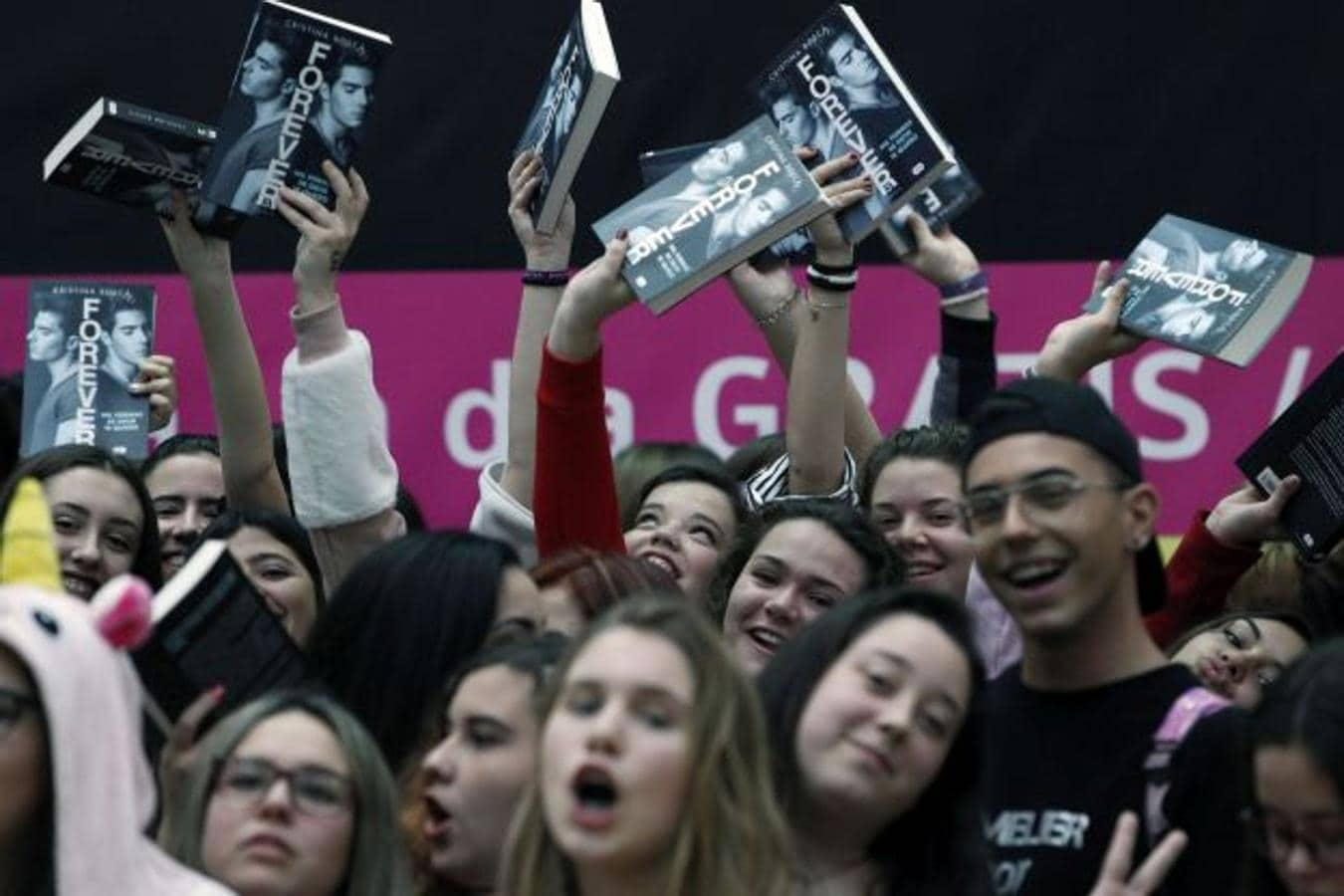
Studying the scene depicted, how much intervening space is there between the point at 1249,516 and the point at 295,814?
7.93ft

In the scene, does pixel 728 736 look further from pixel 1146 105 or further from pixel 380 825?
pixel 1146 105

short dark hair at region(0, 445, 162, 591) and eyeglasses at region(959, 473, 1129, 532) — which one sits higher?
short dark hair at region(0, 445, 162, 591)

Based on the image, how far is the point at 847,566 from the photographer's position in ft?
21.0

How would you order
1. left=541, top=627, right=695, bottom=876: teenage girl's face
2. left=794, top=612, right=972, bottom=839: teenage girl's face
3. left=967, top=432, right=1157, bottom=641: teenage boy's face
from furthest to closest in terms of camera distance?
left=967, top=432, right=1157, bottom=641: teenage boy's face < left=794, top=612, right=972, bottom=839: teenage girl's face < left=541, top=627, right=695, bottom=876: teenage girl's face

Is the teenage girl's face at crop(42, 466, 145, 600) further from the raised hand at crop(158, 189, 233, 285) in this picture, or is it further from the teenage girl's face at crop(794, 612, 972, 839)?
the teenage girl's face at crop(794, 612, 972, 839)

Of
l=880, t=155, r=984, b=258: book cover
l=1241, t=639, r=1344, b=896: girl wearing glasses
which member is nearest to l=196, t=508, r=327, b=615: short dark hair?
l=880, t=155, r=984, b=258: book cover

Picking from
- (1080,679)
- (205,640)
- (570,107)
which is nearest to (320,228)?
(570,107)

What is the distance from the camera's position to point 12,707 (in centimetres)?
493

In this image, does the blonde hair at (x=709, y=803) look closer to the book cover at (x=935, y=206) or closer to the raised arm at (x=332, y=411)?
the raised arm at (x=332, y=411)

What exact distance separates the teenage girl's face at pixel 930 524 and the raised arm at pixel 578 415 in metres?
0.53

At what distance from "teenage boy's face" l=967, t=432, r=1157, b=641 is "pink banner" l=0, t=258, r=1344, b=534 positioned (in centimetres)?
315

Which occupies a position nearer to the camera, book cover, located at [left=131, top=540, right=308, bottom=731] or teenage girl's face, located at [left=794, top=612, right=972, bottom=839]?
teenage girl's face, located at [left=794, top=612, right=972, bottom=839]

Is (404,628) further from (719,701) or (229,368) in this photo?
(229,368)

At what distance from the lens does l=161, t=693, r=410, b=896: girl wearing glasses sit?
5121 mm
